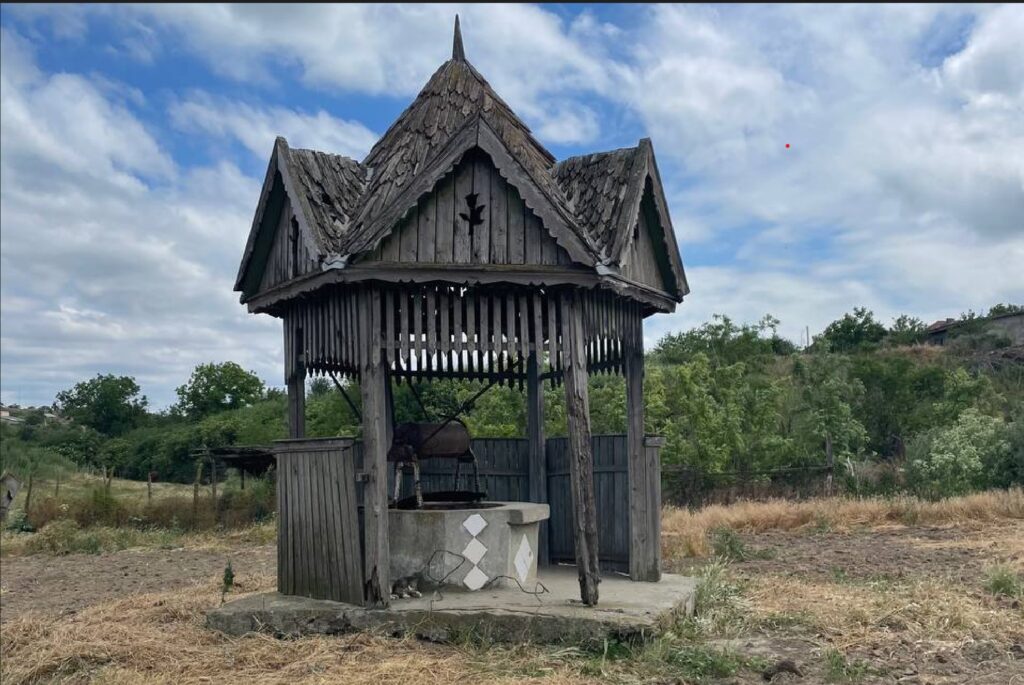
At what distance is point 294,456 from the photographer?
9484 millimetres

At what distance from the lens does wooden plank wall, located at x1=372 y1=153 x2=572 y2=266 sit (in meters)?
8.79

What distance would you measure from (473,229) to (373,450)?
2104 mm

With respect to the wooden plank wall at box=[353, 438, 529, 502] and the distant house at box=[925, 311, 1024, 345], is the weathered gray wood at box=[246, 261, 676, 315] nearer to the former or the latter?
the wooden plank wall at box=[353, 438, 529, 502]

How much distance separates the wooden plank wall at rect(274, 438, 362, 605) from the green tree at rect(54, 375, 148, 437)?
4981 centimetres

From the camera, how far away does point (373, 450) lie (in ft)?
28.9

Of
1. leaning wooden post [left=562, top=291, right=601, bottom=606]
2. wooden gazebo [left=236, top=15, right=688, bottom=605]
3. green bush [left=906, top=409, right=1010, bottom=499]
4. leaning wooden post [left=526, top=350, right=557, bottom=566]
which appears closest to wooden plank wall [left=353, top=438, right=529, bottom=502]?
leaning wooden post [left=526, top=350, right=557, bottom=566]

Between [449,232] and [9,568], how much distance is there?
1394 centimetres

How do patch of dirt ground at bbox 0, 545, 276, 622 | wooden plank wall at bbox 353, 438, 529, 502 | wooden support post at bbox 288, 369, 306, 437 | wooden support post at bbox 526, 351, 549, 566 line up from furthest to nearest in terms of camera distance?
patch of dirt ground at bbox 0, 545, 276, 622, wooden plank wall at bbox 353, 438, 529, 502, wooden support post at bbox 526, 351, 549, 566, wooden support post at bbox 288, 369, 306, 437

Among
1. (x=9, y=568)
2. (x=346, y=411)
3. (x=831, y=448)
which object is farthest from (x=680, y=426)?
(x=9, y=568)

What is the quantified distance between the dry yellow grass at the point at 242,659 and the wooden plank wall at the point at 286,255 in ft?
10.8

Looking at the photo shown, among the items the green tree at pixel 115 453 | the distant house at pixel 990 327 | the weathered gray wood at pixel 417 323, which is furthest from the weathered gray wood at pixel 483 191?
the distant house at pixel 990 327

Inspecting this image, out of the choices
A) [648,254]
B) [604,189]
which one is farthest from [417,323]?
[648,254]

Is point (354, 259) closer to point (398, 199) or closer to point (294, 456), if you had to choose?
point (398, 199)

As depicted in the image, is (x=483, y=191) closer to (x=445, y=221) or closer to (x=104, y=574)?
(x=445, y=221)
